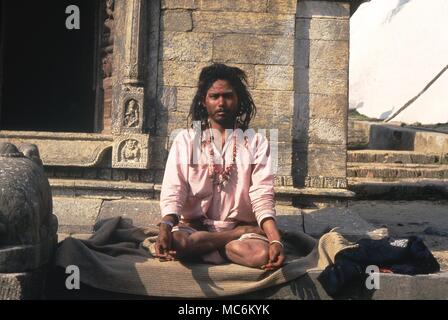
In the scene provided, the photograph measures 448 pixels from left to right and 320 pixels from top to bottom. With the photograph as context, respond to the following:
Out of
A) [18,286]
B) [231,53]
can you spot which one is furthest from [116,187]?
[18,286]

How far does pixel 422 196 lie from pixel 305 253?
19.8ft

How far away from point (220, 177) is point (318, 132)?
2.71m

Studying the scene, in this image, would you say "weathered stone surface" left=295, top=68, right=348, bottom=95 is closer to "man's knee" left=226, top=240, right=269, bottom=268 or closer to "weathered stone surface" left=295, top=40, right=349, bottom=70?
"weathered stone surface" left=295, top=40, right=349, bottom=70

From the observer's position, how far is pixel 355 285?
456 centimetres

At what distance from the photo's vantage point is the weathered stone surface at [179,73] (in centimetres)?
742

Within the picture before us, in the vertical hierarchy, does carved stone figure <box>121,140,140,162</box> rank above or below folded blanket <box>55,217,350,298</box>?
above

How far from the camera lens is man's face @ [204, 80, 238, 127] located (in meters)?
5.12

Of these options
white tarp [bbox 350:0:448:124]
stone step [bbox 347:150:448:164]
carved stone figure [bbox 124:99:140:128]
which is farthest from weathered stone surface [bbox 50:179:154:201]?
white tarp [bbox 350:0:448:124]

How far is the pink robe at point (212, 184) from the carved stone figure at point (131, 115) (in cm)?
229

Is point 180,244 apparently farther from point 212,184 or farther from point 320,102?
point 320,102

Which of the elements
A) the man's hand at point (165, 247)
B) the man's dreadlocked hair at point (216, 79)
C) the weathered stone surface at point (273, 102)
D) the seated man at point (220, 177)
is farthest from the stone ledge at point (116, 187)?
the man's hand at point (165, 247)

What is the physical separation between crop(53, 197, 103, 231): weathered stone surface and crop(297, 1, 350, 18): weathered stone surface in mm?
2802

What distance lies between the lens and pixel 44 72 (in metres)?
11.5
